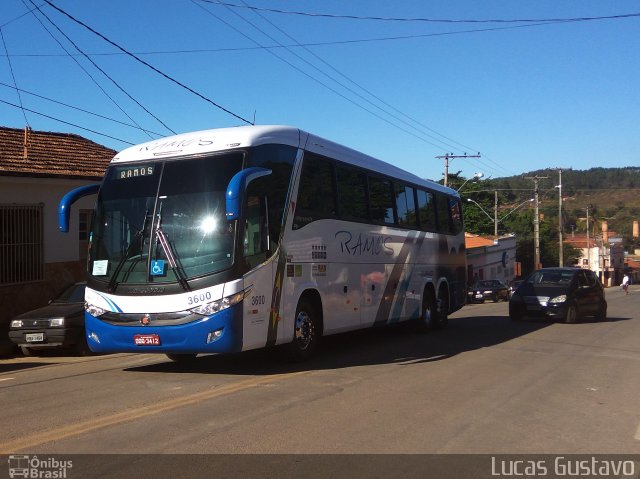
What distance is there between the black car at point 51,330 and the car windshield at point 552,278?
13.4 m

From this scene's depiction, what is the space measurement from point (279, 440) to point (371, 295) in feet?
22.5

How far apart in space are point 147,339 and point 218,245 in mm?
1616

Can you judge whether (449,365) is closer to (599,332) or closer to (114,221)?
(114,221)

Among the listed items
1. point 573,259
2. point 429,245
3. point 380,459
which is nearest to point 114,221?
point 380,459

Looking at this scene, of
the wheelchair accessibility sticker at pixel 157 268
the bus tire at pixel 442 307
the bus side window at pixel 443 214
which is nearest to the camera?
the wheelchair accessibility sticker at pixel 157 268

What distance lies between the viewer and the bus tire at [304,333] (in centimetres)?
1009

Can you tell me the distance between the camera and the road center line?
19.4 feet

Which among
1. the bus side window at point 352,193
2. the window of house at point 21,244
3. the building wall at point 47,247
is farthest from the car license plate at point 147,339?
the window of house at point 21,244

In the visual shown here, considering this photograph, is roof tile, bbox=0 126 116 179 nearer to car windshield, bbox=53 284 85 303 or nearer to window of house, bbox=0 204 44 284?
window of house, bbox=0 204 44 284

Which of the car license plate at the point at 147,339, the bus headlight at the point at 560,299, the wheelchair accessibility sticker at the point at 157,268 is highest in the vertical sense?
the wheelchair accessibility sticker at the point at 157,268

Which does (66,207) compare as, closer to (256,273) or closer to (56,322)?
(256,273)

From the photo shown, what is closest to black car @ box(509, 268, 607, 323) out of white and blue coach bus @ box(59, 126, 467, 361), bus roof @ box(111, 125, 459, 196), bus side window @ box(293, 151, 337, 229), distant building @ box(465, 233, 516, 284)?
white and blue coach bus @ box(59, 126, 467, 361)

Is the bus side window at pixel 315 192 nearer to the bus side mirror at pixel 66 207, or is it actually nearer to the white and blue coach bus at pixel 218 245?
the white and blue coach bus at pixel 218 245

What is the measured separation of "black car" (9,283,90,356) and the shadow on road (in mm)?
2481
